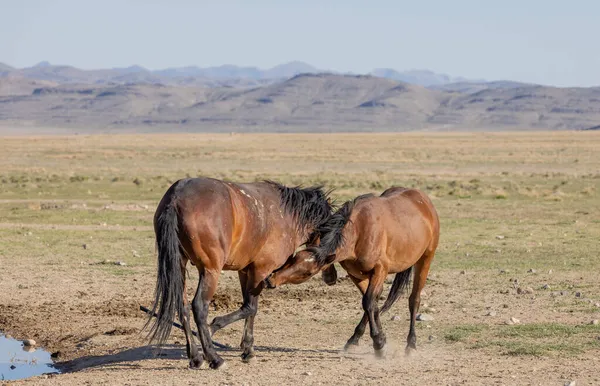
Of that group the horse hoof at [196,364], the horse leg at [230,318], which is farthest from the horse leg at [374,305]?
the horse hoof at [196,364]

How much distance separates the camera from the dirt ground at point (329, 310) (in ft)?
29.0

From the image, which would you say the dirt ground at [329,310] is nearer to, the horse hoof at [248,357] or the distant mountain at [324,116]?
the horse hoof at [248,357]

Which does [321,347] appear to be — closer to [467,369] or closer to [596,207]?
[467,369]

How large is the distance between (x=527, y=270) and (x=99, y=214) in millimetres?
12777

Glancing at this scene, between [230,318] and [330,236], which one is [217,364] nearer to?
[230,318]

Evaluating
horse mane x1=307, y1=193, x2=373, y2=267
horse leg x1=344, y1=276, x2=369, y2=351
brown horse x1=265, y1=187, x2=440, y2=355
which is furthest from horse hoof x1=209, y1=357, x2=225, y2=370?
horse leg x1=344, y1=276, x2=369, y2=351

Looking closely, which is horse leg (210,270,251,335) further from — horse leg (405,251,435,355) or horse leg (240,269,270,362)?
horse leg (405,251,435,355)

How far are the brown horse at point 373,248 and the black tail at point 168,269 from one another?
848 millimetres

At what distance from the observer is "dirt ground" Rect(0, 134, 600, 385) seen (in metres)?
8.84

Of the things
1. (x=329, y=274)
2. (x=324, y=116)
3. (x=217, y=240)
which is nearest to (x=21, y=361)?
(x=217, y=240)

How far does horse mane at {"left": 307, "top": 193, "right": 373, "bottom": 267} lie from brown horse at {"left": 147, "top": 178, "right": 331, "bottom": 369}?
176 mm

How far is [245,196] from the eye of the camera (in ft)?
30.8

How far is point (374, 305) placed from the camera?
944 cm

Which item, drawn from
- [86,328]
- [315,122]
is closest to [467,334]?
[86,328]
